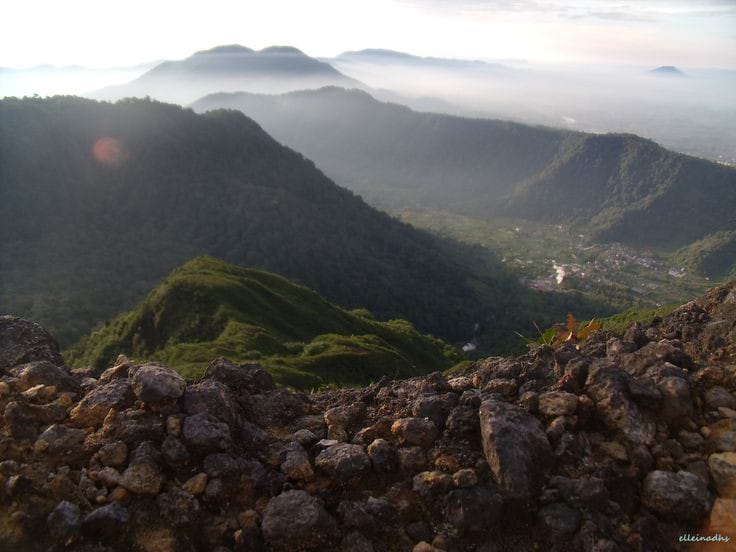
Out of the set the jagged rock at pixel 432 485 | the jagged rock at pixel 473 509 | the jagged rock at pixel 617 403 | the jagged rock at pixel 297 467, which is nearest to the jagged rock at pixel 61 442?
the jagged rock at pixel 297 467

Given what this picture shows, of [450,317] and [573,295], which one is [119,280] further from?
[573,295]

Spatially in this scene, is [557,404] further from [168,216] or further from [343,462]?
[168,216]

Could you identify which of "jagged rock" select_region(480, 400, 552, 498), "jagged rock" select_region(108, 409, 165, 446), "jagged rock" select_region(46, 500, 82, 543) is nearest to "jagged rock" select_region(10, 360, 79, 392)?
"jagged rock" select_region(108, 409, 165, 446)

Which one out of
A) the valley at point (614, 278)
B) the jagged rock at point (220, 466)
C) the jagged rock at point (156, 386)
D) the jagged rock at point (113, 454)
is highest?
the jagged rock at point (156, 386)

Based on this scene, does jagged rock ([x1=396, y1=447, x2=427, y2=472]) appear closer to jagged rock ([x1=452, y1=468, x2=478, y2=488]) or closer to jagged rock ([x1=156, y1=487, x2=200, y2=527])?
jagged rock ([x1=452, y1=468, x2=478, y2=488])

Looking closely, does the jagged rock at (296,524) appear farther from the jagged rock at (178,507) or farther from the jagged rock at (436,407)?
the jagged rock at (436,407)
